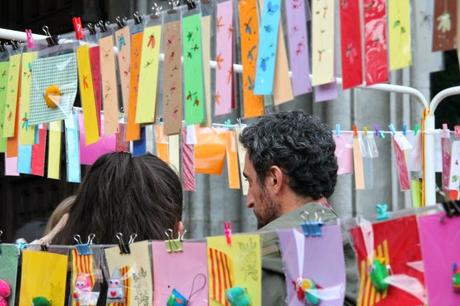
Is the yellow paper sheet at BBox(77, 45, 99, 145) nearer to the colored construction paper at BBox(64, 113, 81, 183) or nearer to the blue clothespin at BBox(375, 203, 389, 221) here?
the colored construction paper at BBox(64, 113, 81, 183)

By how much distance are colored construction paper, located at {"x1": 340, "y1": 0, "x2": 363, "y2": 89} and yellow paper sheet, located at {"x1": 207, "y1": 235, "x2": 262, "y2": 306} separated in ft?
1.28

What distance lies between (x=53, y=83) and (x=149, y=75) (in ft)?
1.46

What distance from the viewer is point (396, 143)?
462 cm

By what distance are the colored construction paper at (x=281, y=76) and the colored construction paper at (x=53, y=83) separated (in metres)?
0.79

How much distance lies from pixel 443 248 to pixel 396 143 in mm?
3006

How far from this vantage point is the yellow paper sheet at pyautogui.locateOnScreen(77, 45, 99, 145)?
2590 mm

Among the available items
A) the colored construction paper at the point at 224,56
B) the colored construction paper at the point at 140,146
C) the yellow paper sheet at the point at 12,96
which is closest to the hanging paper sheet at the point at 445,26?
the colored construction paper at the point at 224,56

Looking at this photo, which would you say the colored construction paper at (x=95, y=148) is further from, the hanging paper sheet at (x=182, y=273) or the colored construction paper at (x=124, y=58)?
the hanging paper sheet at (x=182, y=273)

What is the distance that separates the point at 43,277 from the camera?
249cm

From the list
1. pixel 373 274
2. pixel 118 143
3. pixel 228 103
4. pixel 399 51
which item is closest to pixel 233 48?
pixel 228 103

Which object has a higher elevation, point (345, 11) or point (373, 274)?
point (345, 11)

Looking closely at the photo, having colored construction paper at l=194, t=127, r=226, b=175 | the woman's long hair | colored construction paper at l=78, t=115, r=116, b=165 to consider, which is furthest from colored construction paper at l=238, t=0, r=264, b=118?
colored construction paper at l=194, t=127, r=226, b=175

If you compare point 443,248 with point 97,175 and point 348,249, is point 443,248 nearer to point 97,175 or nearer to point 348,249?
point 348,249

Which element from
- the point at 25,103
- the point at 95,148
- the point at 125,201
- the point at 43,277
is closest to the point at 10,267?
the point at 43,277
